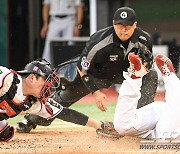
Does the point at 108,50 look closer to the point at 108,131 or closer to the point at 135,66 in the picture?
the point at 108,131

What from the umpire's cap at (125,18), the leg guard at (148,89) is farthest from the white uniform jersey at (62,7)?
the umpire's cap at (125,18)

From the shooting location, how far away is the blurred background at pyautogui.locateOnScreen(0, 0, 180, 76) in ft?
42.1

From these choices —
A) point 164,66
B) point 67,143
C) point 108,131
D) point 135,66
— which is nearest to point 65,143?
point 67,143

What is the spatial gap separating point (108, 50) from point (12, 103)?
1.45m

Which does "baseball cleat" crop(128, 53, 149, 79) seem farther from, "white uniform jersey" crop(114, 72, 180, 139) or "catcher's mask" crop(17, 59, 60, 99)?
"catcher's mask" crop(17, 59, 60, 99)

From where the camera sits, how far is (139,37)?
24.2 ft

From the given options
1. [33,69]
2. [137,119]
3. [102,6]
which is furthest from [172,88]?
[102,6]

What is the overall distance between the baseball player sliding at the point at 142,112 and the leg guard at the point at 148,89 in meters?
0.47

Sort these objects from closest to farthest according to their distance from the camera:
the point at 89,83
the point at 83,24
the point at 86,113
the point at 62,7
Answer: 1. the point at 89,83
2. the point at 86,113
3. the point at 62,7
4. the point at 83,24

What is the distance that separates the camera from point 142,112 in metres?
6.70

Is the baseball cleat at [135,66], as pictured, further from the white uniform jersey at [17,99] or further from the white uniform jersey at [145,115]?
the white uniform jersey at [17,99]

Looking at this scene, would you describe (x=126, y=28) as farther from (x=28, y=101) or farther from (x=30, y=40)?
(x=30, y=40)

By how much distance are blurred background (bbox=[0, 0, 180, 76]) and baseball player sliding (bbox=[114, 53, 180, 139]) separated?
17.2 feet

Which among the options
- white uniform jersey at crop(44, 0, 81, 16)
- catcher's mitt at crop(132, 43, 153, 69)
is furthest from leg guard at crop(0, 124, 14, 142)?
white uniform jersey at crop(44, 0, 81, 16)
